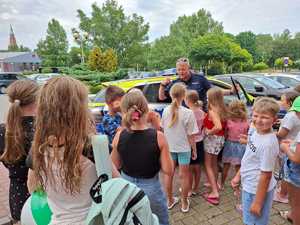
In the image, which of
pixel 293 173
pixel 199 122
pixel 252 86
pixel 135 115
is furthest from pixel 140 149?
pixel 252 86

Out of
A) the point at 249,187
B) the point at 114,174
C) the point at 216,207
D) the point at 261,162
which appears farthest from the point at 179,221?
the point at 114,174

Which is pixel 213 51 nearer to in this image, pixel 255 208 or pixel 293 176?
pixel 293 176

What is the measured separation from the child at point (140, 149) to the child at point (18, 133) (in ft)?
2.25

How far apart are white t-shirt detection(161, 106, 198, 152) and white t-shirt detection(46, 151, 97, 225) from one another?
1.73 m

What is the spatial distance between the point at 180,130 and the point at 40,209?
1826 mm

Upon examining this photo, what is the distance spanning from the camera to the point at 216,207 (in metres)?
3.18

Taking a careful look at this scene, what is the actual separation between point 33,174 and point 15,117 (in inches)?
24.1

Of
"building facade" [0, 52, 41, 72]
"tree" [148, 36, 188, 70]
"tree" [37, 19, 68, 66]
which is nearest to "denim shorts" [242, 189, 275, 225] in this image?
"tree" [148, 36, 188, 70]

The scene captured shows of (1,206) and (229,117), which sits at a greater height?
(229,117)

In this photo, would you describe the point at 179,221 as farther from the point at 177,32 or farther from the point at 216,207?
the point at 177,32

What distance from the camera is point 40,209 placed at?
1476 mm

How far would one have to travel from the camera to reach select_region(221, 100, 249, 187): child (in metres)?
3.30

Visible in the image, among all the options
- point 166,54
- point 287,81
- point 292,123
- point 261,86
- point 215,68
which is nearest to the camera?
point 292,123

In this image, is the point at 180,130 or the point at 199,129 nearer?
the point at 180,130
